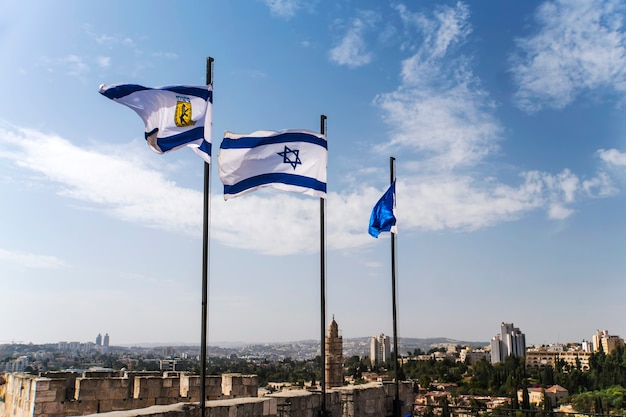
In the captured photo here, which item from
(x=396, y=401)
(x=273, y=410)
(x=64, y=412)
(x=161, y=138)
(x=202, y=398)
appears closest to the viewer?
(x=202, y=398)

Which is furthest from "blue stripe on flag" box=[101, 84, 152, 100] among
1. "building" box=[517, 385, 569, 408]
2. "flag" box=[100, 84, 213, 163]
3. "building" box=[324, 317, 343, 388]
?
"building" box=[517, 385, 569, 408]

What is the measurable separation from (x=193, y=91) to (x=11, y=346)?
180 meters

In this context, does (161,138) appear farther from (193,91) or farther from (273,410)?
(273,410)

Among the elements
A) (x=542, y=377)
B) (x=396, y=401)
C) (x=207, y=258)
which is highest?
(x=207, y=258)

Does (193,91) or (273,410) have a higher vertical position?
(193,91)

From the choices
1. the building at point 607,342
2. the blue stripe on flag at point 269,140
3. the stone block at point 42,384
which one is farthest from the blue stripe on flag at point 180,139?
the building at point 607,342

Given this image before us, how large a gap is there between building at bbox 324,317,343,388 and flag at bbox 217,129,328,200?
2915 centimetres

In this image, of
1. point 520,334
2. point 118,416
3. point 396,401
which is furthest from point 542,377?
point 118,416

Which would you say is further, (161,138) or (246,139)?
(246,139)

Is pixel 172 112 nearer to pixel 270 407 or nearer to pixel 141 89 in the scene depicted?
pixel 141 89

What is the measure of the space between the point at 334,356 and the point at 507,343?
547ft

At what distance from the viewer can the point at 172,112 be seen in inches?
299

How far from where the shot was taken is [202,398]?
22.6ft

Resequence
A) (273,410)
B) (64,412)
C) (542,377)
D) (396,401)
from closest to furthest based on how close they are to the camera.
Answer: (273,410), (64,412), (396,401), (542,377)
